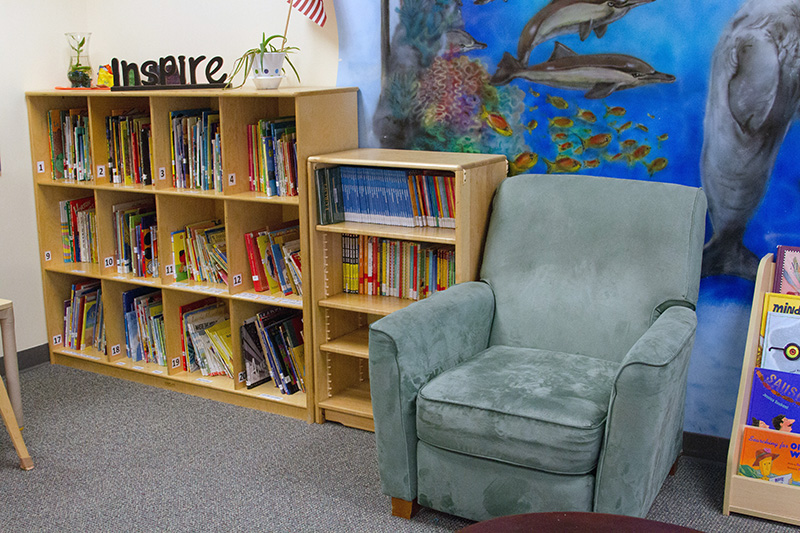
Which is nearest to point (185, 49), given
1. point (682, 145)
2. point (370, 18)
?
point (370, 18)

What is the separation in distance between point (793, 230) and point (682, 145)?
461 mm

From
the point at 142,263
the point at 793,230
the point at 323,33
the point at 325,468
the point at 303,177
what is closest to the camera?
the point at 793,230

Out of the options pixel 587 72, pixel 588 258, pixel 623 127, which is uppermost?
pixel 587 72

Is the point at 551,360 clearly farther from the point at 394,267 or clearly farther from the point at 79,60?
the point at 79,60

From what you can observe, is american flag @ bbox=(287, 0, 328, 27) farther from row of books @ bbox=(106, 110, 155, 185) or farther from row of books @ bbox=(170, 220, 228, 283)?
row of books @ bbox=(170, 220, 228, 283)

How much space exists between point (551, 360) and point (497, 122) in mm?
983

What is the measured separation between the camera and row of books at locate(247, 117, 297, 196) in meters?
3.14

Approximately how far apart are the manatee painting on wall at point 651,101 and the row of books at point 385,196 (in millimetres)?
342

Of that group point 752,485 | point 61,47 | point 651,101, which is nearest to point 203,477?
point 752,485

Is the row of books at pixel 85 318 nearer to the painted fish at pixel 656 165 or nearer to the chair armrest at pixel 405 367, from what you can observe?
the chair armrest at pixel 405 367

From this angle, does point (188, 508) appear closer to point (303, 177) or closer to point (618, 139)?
point (303, 177)

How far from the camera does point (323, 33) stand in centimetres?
334

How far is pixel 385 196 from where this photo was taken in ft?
9.72

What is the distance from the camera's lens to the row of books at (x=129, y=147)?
351 cm
